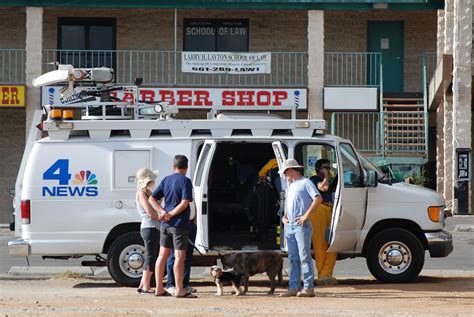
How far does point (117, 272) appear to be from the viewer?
14.1 meters

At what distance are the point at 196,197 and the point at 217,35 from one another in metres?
19.3

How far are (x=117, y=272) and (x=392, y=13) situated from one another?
2046 centimetres

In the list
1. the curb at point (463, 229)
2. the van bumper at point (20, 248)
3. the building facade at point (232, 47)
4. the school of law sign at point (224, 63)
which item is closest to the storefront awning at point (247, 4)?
the building facade at point (232, 47)

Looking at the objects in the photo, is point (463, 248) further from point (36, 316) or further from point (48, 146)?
point (36, 316)

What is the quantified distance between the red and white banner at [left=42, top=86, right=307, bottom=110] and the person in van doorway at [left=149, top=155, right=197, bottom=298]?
1720 centimetres

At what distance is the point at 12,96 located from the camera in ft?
99.3

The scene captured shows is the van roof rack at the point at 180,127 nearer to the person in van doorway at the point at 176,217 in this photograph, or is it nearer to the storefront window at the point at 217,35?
the person in van doorway at the point at 176,217

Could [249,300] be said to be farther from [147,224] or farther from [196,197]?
[196,197]

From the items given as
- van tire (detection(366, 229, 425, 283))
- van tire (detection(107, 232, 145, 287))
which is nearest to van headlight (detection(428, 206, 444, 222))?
van tire (detection(366, 229, 425, 283))

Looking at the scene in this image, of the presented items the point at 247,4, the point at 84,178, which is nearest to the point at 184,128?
the point at 84,178

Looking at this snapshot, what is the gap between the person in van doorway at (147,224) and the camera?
517 inches

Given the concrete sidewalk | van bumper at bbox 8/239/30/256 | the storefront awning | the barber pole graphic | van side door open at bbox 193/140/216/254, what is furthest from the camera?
the storefront awning

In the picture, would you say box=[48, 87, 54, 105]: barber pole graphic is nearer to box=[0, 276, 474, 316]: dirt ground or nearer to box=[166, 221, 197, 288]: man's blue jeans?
box=[0, 276, 474, 316]: dirt ground

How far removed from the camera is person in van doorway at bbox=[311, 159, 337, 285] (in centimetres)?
1411
